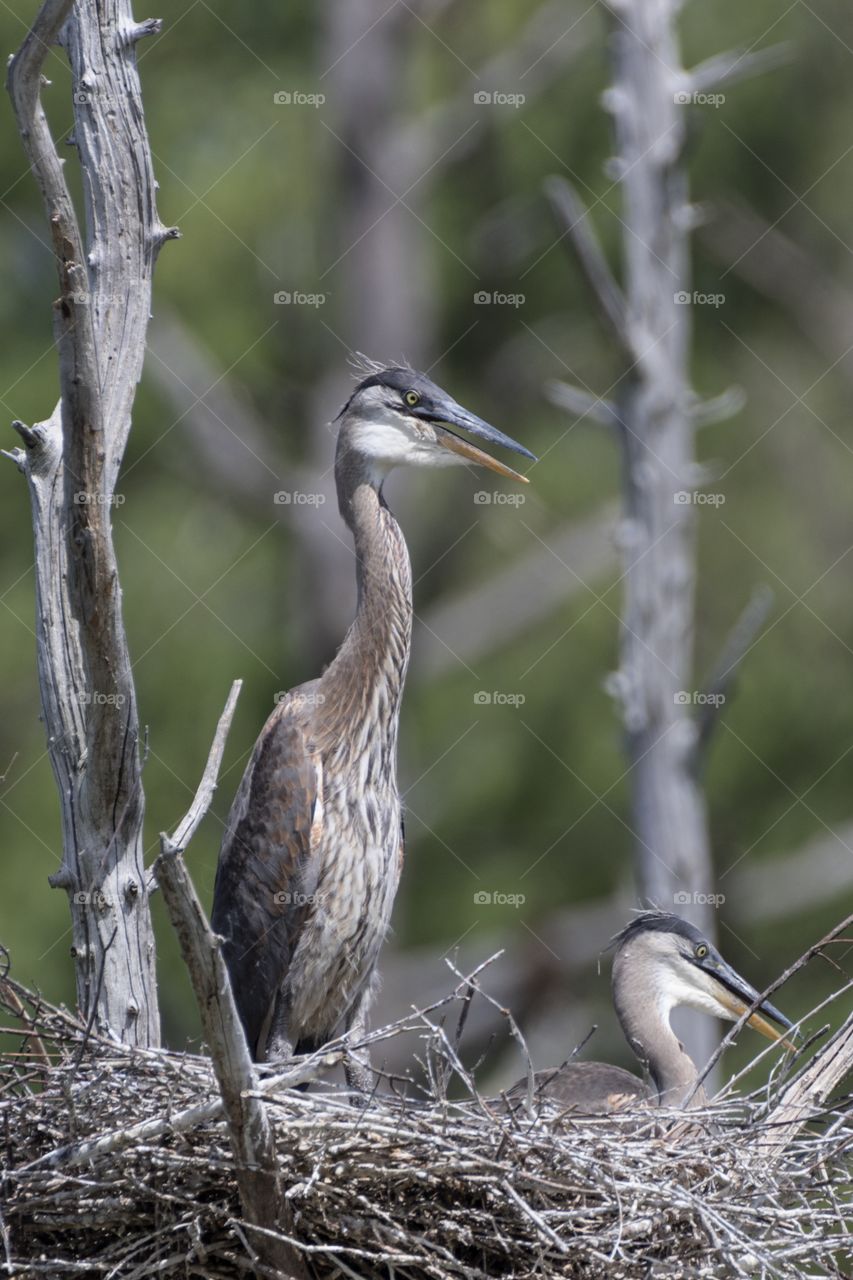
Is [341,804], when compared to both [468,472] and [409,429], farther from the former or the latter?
[468,472]

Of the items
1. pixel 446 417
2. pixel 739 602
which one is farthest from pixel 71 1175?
pixel 739 602

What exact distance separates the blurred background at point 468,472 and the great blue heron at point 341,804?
4324 millimetres

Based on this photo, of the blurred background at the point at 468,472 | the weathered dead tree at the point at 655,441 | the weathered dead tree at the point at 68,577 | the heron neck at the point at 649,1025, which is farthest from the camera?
the blurred background at the point at 468,472

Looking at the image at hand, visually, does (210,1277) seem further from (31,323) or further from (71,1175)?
(31,323)

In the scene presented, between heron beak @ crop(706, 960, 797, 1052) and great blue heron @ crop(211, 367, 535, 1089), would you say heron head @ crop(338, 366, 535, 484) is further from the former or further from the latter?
heron beak @ crop(706, 960, 797, 1052)

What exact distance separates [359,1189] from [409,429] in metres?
2.18

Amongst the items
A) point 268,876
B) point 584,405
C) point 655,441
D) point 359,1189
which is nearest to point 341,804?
point 268,876

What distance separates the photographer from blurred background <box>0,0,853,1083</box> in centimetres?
1062

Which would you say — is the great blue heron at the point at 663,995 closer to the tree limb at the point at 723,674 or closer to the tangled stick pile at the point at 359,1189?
the tangled stick pile at the point at 359,1189

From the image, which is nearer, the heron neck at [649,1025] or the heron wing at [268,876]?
the heron wing at [268,876]

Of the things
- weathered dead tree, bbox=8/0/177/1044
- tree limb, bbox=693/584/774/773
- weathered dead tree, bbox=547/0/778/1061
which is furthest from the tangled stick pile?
weathered dead tree, bbox=547/0/778/1061

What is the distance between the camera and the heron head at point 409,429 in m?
4.99

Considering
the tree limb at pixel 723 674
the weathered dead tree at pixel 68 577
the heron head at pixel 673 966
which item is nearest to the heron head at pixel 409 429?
the weathered dead tree at pixel 68 577

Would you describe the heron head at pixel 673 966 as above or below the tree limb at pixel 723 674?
below
